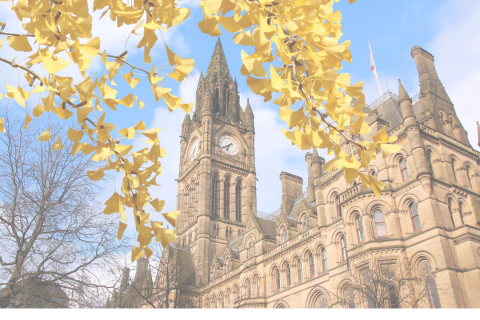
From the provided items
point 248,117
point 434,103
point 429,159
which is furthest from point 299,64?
point 248,117

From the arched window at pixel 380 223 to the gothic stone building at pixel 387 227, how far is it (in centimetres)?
5

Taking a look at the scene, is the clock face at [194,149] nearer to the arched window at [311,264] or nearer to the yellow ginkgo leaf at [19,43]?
the arched window at [311,264]

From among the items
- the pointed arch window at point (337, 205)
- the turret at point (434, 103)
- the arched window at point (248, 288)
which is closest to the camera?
the turret at point (434, 103)

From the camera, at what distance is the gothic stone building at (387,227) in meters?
19.0

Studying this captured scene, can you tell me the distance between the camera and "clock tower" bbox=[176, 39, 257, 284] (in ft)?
159

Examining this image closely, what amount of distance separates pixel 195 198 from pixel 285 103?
51.6 m

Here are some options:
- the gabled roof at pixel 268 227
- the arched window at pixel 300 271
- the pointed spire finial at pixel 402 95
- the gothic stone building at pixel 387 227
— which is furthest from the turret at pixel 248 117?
the pointed spire finial at pixel 402 95

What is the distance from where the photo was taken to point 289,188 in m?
39.3

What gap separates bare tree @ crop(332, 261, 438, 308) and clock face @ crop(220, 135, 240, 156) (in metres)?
37.1

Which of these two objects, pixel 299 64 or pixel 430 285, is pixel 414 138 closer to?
pixel 430 285

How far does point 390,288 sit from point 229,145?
3953cm

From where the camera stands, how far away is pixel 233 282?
35875mm
